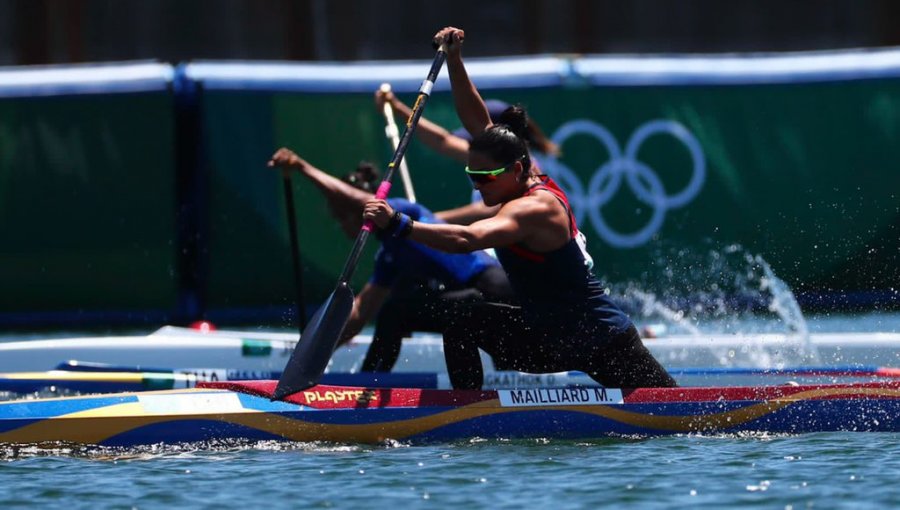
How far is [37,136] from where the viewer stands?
38.1 ft

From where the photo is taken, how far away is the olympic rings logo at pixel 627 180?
11.6m

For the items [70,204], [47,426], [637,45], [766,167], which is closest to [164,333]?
[70,204]

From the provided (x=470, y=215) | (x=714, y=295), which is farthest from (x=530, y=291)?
(x=714, y=295)

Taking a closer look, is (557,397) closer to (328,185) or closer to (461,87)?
(461,87)

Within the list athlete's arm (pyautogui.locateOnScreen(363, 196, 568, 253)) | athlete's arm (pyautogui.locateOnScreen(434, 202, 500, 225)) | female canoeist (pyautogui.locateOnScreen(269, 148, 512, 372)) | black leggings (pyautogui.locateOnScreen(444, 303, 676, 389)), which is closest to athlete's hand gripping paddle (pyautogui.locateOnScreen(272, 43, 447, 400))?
athlete's arm (pyautogui.locateOnScreen(363, 196, 568, 253))

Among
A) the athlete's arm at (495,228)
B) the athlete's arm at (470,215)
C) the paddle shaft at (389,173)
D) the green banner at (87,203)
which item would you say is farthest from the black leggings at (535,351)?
the green banner at (87,203)

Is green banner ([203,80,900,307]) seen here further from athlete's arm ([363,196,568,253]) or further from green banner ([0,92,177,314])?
athlete's arm ([363,196,568,253])

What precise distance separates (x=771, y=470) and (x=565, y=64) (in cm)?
555

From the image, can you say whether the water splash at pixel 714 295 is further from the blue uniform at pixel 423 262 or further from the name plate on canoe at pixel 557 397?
the name plate on canoe at pixel 557 397

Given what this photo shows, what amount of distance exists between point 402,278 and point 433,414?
1676mm

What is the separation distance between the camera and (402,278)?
8859 mm

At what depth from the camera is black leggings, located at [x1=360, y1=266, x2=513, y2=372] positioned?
861 centimetres

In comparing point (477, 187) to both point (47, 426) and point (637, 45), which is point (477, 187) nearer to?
point (47, 426)

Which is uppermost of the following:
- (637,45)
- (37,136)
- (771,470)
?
(637,45)
